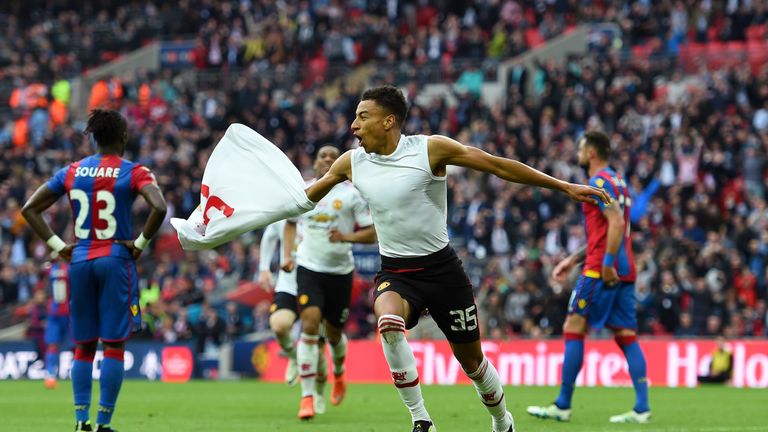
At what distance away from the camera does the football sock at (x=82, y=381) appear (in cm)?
1050

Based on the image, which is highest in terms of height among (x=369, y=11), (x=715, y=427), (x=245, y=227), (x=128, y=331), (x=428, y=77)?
(x=369, y=11)

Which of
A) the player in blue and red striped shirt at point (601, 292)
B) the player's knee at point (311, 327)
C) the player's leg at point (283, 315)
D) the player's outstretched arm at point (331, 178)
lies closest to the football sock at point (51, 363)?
the player's leg at point (283, 315)

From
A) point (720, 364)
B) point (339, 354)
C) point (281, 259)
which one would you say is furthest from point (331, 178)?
point (720, 364)

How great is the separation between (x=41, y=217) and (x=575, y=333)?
5267 millimetres

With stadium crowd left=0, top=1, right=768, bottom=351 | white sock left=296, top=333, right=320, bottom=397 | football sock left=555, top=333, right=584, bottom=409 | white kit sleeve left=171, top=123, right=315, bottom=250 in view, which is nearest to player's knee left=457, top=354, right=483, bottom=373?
white kit sleeve left=171, top=123, right=315, bottom=250

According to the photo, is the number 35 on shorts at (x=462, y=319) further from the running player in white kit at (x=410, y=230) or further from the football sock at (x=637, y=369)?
the football sock at (x=637, y=369)

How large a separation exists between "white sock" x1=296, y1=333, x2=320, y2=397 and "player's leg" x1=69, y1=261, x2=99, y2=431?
10.1 feet

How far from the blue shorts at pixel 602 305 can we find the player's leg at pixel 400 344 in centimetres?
393

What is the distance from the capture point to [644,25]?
109 ft

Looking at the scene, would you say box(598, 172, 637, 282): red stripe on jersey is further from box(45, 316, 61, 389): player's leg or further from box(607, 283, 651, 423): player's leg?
box(45, 316, 61, 389): player's leg

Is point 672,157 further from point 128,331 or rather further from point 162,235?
point 128,331

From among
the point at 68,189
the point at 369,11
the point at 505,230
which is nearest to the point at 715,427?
the point at 68,189

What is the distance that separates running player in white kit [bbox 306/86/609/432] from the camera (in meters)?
9.22

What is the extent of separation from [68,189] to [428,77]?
24637mm
